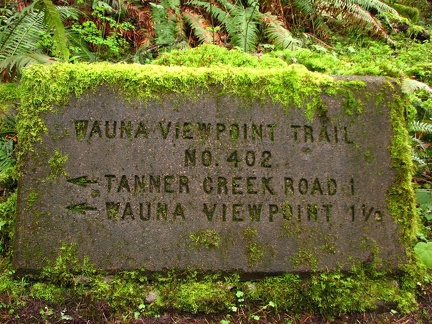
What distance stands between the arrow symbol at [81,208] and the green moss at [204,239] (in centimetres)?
71

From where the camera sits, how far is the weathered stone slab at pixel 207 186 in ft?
8.54

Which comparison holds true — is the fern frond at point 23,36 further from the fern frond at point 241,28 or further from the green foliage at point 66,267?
the green foliage at point 66,267

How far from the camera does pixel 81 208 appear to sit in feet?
8.55

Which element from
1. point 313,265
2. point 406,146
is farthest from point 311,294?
point 406,146

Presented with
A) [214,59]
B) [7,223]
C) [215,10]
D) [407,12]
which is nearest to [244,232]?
[214,59]

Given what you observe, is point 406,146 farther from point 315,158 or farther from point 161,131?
point 161,131

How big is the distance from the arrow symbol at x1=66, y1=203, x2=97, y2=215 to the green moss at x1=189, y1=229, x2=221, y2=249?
28.0 inches

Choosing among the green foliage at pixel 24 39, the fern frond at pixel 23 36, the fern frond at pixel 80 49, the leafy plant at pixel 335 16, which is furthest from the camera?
the leafy plant at pixel 335 16

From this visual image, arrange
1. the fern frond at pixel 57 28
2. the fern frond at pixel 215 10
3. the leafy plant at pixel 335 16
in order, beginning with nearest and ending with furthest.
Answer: the fern frond at pixel 57 28 → the fern frond at pixel 215 10 → the leafy plant at pixel 335 16

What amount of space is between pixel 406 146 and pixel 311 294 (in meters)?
1.31

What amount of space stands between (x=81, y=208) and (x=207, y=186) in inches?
34.3

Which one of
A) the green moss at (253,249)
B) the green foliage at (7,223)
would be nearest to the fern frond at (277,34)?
the green moss at (253,249)

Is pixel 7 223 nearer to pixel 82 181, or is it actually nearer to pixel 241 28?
pixel 82 181

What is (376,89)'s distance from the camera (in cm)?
289
